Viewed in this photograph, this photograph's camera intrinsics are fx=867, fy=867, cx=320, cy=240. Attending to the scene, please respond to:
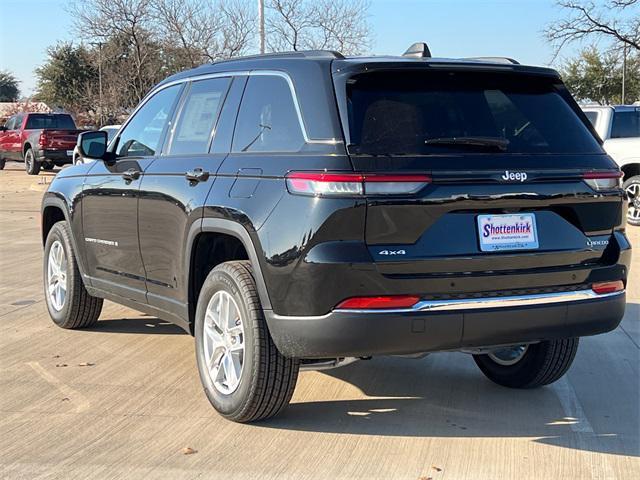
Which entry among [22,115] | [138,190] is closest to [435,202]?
[138,190]

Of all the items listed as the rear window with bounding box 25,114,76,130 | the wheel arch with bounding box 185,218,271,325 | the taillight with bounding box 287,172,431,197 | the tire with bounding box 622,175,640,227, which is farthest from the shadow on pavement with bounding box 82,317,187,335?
the rear window with bounding box 25,114,76,130

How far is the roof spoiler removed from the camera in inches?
193

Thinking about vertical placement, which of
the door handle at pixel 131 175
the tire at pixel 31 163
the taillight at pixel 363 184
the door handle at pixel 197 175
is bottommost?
the tire at pixel 31 163

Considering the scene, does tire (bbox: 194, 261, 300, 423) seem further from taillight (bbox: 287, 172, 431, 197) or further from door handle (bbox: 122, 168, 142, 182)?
door handle (bbox: 122, 168, 142, 182)

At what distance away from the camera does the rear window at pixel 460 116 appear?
4125 millimetres

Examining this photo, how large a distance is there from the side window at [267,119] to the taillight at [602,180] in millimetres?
1492

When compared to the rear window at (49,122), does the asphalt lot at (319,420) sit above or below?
below

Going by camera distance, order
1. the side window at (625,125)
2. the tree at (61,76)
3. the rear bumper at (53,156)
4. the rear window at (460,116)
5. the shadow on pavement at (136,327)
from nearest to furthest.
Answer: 1. the rear window at (460,116)
2. the shadow on pavement at (136,327)
3. the side window at (625,125)
4. the rear bumper at (53,156)
5. the tree at (61,76)

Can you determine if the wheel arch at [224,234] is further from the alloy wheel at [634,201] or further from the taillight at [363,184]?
the alloy wheel at [634,201]

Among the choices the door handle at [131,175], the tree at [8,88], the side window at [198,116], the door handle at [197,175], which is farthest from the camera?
the tree at [8,88]

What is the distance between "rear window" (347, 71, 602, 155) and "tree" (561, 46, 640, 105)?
52049 millimetres

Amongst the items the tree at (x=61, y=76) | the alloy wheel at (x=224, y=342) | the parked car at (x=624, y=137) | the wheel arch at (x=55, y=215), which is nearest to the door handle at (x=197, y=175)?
the alloy wheel at (x=224, y=342)

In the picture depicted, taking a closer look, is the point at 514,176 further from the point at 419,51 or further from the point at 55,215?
the point at 55,215

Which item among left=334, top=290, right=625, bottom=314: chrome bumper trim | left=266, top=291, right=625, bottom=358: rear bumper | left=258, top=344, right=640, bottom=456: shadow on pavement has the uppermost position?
left=334, top=290, right=625, bottom=314: chrome bumper trim
